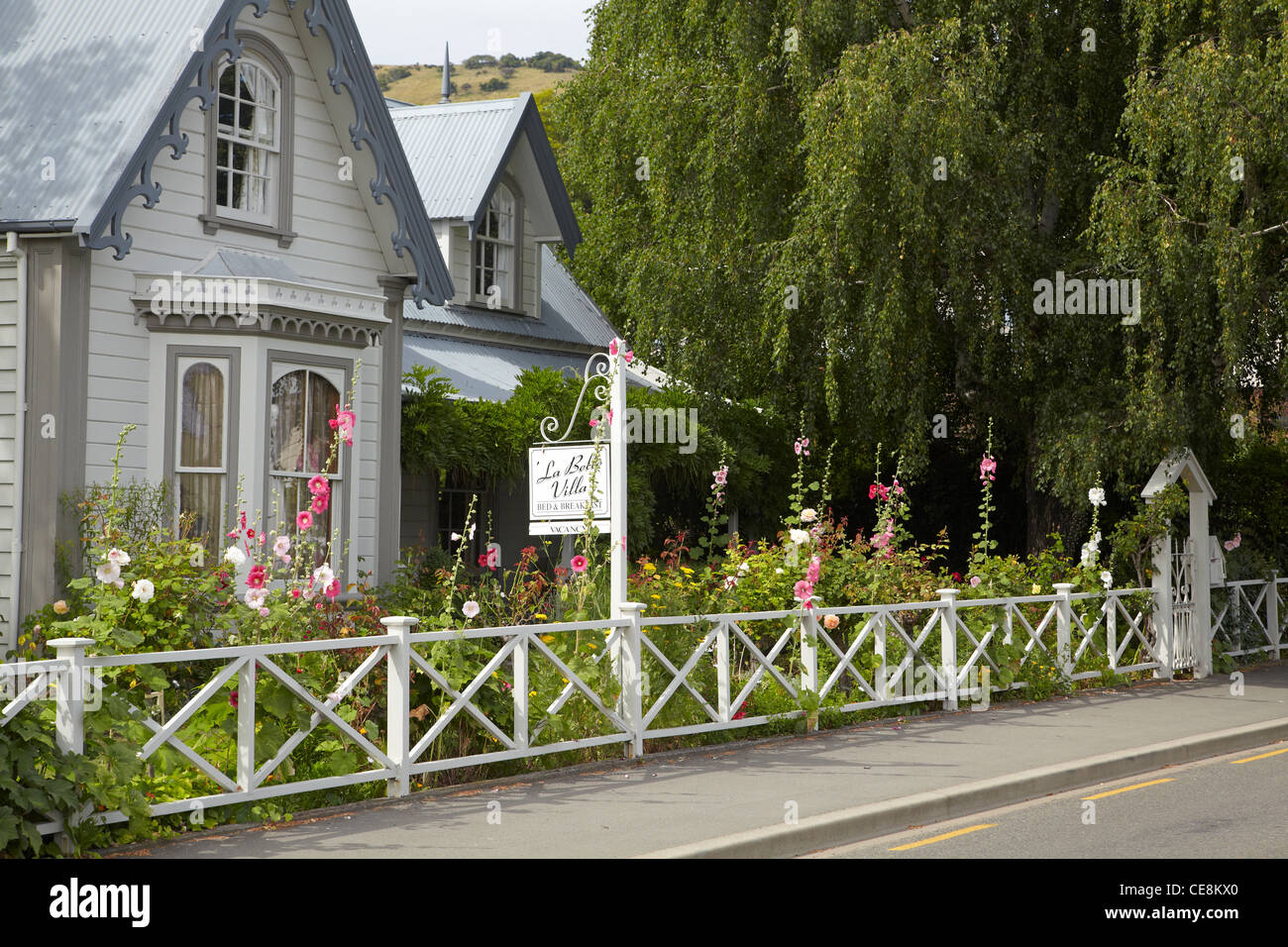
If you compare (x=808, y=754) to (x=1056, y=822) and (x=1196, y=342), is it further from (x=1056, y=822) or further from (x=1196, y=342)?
(x=1196, y=342)

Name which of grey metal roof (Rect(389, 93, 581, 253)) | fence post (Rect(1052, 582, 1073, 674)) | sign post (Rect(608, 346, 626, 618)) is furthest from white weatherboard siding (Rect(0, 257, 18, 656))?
fence post (Rect(1052, 582, 1073, 674))

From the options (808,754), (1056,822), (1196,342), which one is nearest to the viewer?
(1056,822)

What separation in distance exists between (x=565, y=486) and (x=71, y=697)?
457 centimetres

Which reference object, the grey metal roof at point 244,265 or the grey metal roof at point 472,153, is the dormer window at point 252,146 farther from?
the grey metal roof at point 472,153

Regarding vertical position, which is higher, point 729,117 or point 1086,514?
point 729,117

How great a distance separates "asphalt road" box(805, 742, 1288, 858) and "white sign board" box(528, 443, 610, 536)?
3.52 metres

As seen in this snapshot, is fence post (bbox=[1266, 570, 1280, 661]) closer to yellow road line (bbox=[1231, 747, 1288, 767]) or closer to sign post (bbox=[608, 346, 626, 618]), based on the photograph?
yellow road line (bbox=[1231, 747, 1288, 767])

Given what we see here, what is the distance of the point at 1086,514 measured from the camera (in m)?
19.4

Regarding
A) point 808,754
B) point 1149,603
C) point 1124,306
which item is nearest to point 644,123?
point 1124,306

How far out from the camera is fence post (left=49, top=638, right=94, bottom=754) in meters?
7.20

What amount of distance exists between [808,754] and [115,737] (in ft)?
17.3

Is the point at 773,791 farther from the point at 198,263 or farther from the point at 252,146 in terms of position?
the point at 252,146

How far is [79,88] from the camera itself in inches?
487

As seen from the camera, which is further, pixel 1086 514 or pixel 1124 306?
pixel 1086 514
